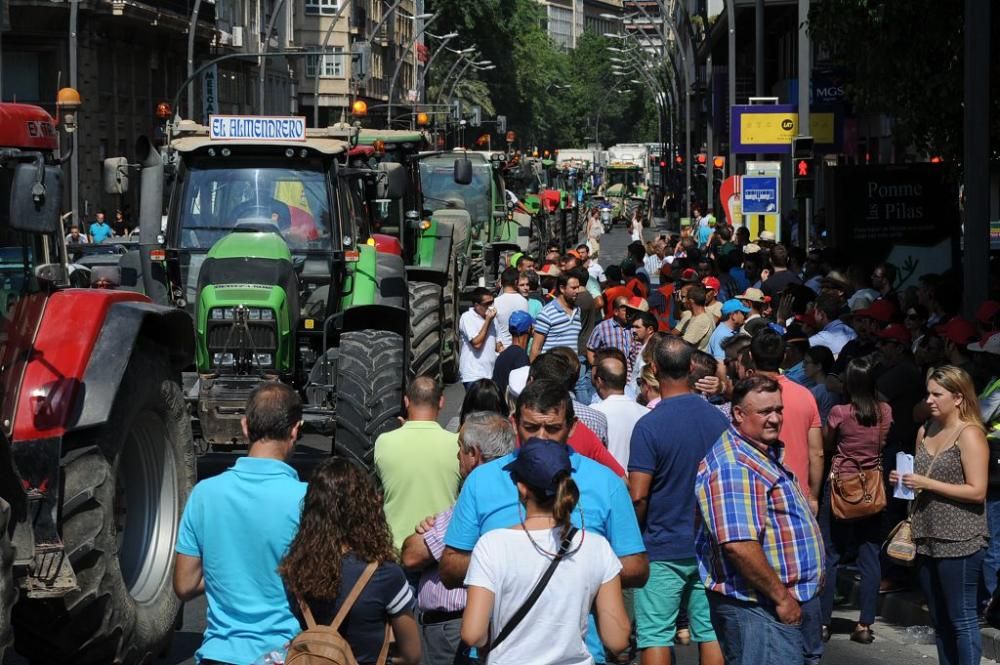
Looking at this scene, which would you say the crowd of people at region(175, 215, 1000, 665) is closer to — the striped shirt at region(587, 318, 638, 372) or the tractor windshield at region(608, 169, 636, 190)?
the striped shirt at region(587, 318, 638, 372)

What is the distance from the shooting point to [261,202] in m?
13.5

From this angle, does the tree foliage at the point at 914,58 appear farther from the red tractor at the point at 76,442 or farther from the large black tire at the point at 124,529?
the large black tire at the point at 124,529

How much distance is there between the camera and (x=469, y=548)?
19.7 ft

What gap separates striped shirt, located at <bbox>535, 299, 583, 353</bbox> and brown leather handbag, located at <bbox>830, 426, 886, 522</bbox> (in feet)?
16.8

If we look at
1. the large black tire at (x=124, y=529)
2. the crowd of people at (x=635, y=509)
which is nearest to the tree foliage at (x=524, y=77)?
the crowd of people at (x=635, y=509)

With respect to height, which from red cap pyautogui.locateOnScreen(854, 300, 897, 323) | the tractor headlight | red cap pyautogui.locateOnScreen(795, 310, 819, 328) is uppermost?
red cap pyautogui.locateOnScreen(854, 300, 897, 323)

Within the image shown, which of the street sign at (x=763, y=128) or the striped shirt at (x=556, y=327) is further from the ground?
the street sign at (x=763, y=128)

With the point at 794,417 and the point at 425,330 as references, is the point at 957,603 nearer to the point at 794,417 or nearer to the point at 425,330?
the point at 794,417

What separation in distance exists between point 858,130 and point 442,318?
1037 inches

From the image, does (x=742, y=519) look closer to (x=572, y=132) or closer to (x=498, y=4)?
(x=498, y=4)

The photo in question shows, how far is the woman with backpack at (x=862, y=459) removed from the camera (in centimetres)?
977

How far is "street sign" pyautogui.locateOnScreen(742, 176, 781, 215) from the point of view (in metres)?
28.6

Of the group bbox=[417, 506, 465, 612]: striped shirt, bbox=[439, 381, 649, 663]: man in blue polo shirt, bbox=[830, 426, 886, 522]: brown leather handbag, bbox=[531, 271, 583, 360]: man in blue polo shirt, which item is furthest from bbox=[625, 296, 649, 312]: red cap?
bbox=[439, 381, 649, 663]: man in blue polo shirt

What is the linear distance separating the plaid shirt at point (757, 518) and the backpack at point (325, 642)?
1496 mm
